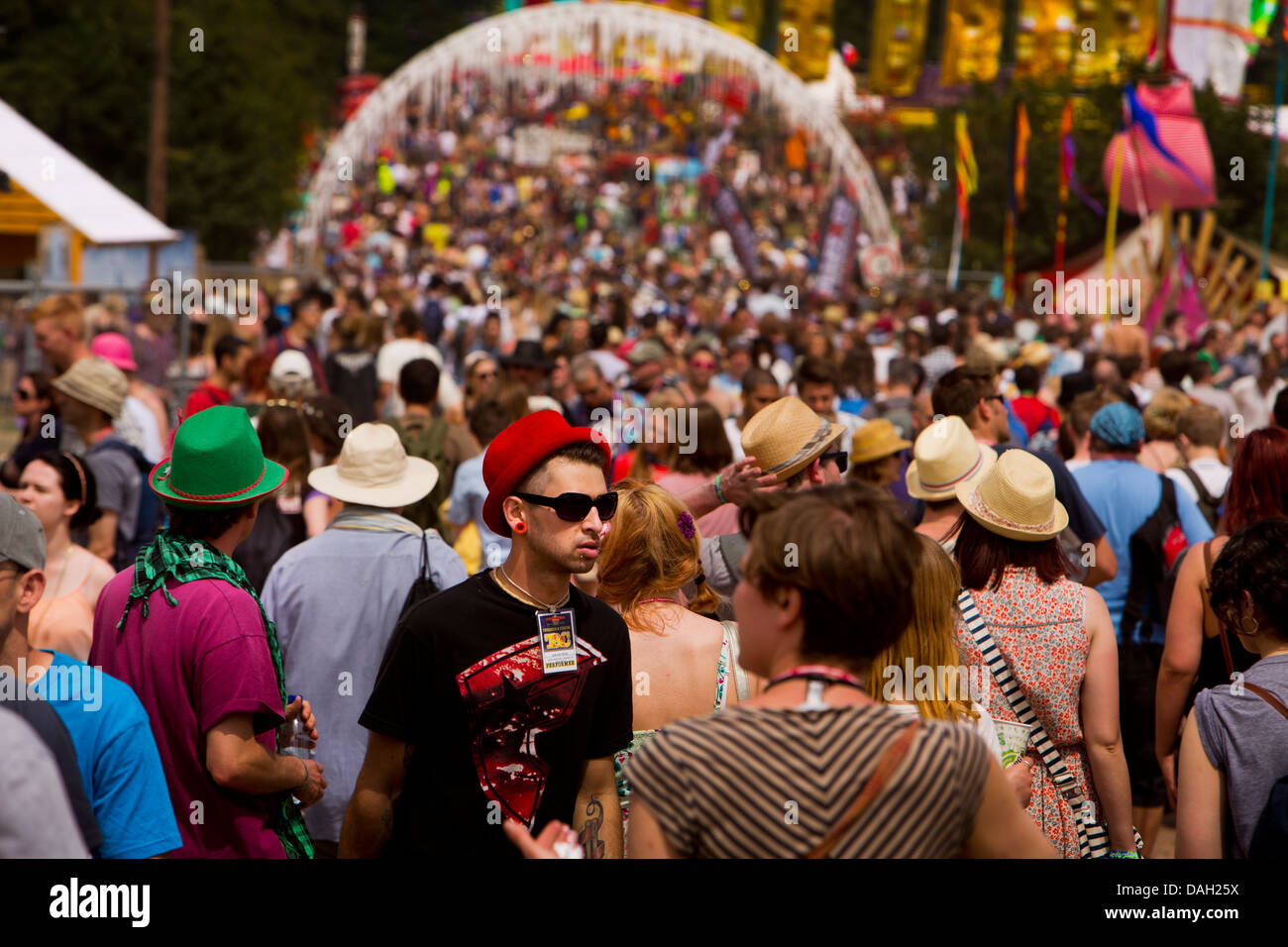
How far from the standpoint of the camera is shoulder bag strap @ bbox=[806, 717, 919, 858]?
2258 mm

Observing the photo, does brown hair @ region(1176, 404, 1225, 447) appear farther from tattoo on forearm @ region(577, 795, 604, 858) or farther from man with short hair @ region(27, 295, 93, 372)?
man with short hair @ region(27, 295, 93, 372)

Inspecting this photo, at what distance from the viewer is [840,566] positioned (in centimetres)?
230

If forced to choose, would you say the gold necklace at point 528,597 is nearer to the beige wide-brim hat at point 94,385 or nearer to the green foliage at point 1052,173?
the beige wide-brim hat at point 94,385

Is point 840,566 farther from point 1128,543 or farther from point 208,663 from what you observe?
point 1128,543

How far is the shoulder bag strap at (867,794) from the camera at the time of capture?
2.26 metres

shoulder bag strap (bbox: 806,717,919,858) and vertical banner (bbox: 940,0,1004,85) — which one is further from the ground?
vertical banner (bbox: 940,0,1004,85)

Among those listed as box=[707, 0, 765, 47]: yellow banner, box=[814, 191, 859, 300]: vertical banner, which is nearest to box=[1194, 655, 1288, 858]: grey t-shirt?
box=[814, 191, 859, 300]: vertical banner

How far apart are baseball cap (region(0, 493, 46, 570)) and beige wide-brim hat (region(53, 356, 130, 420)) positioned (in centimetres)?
400

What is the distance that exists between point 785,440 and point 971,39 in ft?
103

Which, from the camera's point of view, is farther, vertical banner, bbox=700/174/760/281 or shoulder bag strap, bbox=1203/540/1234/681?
vertical banner, bbox=700/174/760/281
